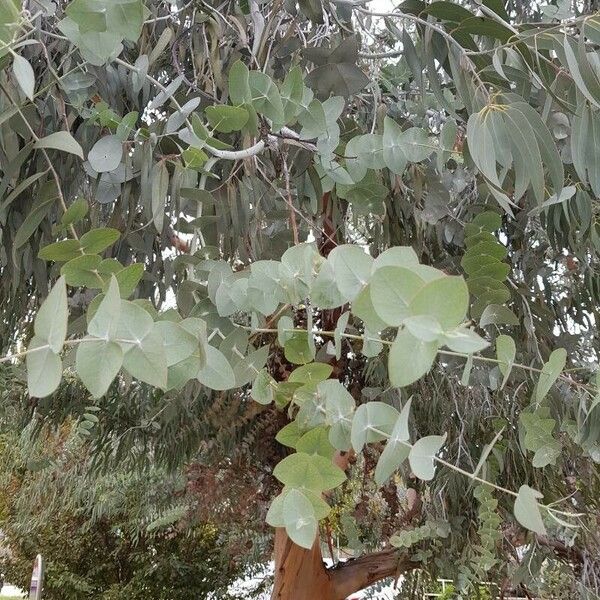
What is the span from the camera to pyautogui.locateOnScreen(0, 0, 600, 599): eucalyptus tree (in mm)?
406

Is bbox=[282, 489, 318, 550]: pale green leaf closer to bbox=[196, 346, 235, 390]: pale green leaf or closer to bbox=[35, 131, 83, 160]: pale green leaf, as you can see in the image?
bbox=[196, 346, 235, 390]: pale green leaf

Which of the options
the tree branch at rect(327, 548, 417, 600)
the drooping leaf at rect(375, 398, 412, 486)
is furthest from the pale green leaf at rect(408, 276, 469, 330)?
the tree branch at rect(327, 548, 417, 600)

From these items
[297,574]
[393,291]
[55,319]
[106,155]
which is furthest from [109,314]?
[297,574]

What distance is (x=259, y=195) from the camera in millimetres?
1089

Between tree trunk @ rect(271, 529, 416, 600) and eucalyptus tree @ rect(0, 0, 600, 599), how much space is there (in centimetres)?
139

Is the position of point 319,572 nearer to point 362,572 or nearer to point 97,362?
point 362,572

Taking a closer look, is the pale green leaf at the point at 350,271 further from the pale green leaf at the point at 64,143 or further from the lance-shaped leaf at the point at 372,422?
the pale green leaf at the point at 64,143

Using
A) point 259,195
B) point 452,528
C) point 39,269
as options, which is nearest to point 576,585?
point 452,528

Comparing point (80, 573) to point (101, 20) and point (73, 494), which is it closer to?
point (73, 494)

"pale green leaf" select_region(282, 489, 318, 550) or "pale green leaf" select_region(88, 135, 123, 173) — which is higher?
"pale green leaf" select_region(88, 135, 123, 173)

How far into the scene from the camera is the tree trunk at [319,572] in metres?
3.08

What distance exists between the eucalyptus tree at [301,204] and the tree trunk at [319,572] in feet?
4.57

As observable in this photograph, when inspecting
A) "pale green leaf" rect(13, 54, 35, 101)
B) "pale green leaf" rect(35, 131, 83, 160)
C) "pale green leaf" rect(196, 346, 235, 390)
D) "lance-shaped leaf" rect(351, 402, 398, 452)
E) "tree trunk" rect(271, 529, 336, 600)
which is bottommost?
"tree trunk" rect(271, 529, 336, 600)

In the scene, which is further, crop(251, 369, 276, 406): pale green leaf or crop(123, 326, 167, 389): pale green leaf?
crop(251, 369, 276, 406): pale green leaf
